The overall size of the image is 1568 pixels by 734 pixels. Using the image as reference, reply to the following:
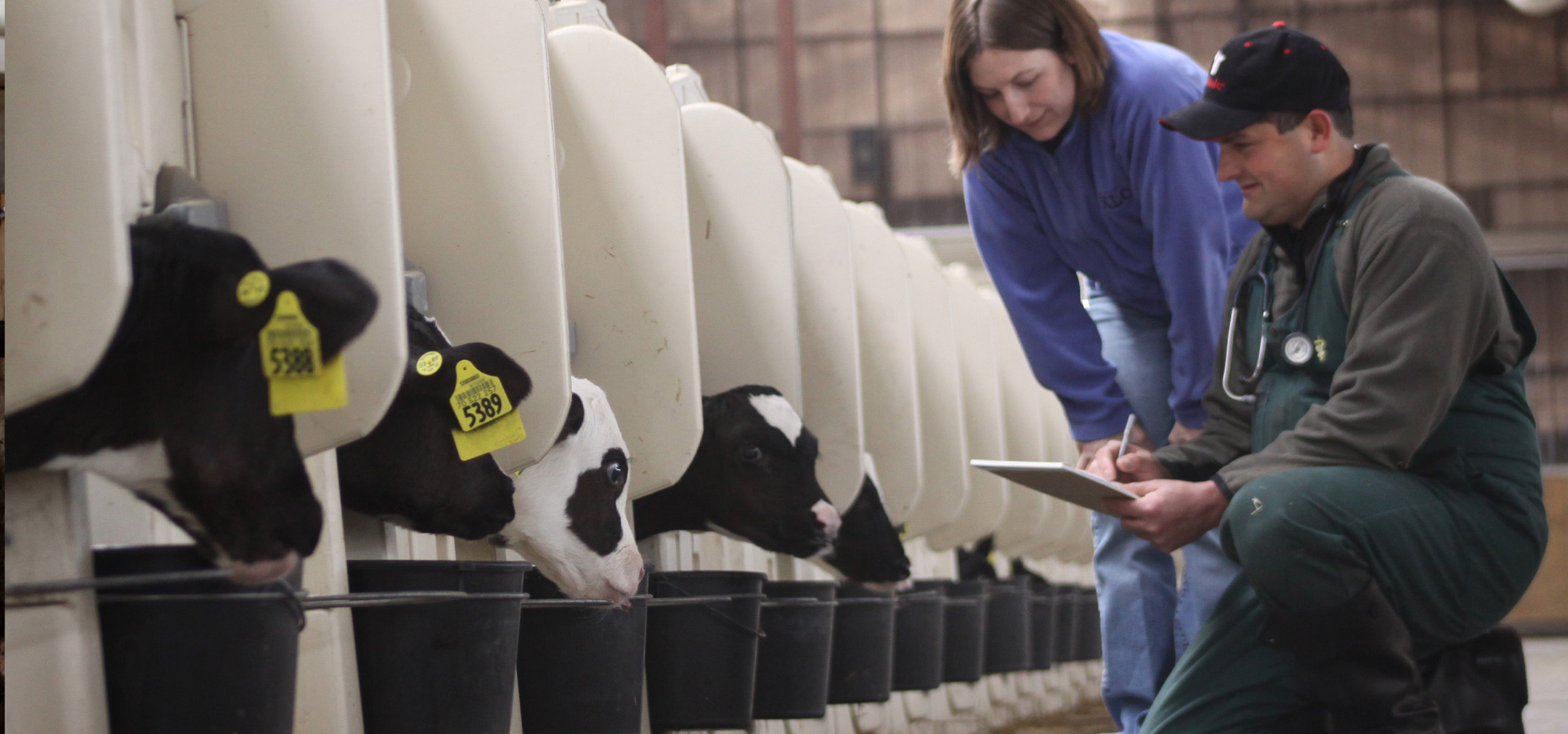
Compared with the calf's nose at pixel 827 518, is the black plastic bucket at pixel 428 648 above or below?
above

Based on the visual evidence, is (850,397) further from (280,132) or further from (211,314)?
(211,314)

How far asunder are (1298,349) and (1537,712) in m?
2.76

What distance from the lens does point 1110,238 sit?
3.01 metres

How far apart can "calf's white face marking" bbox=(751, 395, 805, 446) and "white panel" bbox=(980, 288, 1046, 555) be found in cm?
296

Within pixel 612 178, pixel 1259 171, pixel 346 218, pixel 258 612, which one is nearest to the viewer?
pixel 258 612

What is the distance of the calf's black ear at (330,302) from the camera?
1346 mm

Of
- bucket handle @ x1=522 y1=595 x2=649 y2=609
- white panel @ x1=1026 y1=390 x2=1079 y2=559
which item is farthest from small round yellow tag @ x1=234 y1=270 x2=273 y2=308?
white panel @ x1=1026 y1=390 x2=1079 y2=559

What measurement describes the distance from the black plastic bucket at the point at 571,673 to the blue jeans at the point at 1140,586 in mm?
1056

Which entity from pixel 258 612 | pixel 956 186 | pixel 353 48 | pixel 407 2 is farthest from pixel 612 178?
pixel 956 186

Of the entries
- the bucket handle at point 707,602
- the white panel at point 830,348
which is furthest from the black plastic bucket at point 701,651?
the white panel at point 830,348

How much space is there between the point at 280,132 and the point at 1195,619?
6.10ft

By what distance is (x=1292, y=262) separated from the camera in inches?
89.0

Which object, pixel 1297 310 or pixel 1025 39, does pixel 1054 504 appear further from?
pixel 1297 310

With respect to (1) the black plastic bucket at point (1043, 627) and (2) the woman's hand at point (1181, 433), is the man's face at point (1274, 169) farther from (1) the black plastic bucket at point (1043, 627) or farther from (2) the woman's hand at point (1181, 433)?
(1) the black plastic bucket at point (1043, 627)
